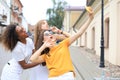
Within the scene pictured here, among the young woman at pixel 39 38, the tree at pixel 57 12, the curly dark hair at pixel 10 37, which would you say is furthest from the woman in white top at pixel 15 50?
the tree at pixel 57 12

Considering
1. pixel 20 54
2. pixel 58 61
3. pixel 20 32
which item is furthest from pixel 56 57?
pixel 20 32

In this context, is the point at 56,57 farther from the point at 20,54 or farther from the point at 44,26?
the point at 20,54

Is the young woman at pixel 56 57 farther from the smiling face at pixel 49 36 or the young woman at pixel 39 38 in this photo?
the young woman at pixel 39 38

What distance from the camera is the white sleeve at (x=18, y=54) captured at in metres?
4.09

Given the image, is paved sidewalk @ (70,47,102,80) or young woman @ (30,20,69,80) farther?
paved sidewalk @ (70,47,102,80)

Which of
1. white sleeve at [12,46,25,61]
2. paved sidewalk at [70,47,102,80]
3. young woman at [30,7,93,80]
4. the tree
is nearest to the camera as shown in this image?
young woman at [30,7,93,80]

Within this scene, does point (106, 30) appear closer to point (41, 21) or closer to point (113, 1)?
point (113, 1)

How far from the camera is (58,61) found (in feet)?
11.7

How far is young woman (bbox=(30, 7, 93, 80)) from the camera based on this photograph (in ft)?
11.6

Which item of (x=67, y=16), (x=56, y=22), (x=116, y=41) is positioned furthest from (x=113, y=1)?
(x=56, y=22)

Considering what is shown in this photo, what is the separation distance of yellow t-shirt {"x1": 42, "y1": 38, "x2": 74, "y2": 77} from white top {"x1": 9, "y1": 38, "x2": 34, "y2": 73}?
0.56 m

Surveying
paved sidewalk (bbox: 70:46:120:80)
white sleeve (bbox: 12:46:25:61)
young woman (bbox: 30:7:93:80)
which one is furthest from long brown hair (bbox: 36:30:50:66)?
paved sidewalk (bbox: 70:46:120:80)

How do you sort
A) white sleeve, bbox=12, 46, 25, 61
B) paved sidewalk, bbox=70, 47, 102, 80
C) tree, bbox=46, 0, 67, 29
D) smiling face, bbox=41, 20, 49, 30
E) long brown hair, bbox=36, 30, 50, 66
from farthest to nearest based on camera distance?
tree, bbox=46, 0, 67, 29 → paved sidewalk, bbox=70, 47, 102, 80 → white sleeve, bbox=12, 46, 25, 61 → smiling face, bbox=41, 20, 49, 30 → long brown hair, bbox=36, 30, 50, 66

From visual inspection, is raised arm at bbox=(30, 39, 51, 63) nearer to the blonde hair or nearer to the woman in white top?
the blonde hair
